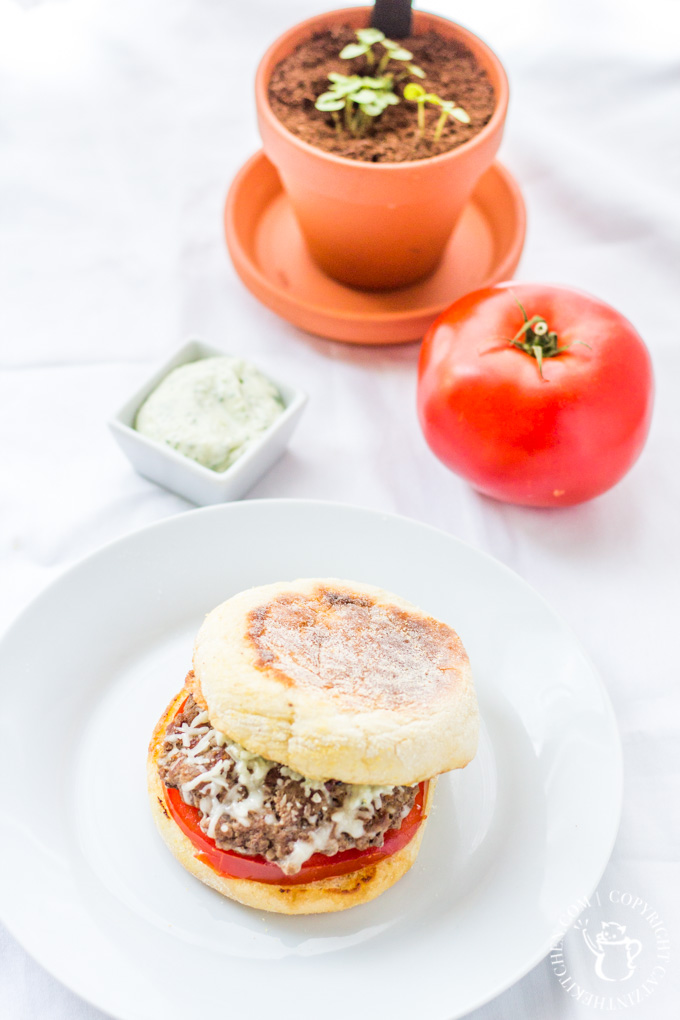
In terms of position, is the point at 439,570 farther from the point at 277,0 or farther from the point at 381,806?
the point at 277,0

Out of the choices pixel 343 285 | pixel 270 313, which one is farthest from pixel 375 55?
pixel 270 313

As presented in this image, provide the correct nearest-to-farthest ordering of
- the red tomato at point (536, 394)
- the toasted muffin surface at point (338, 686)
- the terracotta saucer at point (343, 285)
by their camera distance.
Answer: the toasted muffin surface at point (338, 686) → the red tomato at point (536, 394) → the terracotta saucer at point (343, 285)

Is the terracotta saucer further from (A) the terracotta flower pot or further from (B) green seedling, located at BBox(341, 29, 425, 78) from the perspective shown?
(B) green seedling, located at BBox(341, 29, 425, 78)

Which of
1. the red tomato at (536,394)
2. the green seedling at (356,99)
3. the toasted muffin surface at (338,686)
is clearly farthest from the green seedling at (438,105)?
the toasted muffin surface at (338,686)

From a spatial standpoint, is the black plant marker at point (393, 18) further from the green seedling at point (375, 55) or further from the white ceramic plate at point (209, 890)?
the white ceramic plate at point (209, 890)

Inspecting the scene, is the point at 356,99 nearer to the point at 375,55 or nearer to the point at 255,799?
the point at 375,55

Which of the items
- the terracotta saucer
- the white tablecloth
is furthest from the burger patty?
the terracotta saucer

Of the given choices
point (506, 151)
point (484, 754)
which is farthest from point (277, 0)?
point (484, 754)

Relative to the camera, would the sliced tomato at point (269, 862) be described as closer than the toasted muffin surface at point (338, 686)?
No
